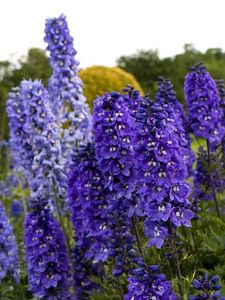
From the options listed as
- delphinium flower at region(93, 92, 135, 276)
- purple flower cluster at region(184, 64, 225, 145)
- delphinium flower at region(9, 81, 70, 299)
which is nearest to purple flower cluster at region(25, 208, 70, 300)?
delphinium flower at region(9, 81, 70, 299)

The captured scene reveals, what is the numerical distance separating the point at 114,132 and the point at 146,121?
0.60 metres

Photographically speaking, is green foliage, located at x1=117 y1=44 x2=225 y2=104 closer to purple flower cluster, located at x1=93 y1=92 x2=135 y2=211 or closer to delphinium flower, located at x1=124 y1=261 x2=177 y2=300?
purple flower cluster, located at x1=93 y1=92 x2=135 y2=211

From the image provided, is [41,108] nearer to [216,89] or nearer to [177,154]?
[216,89]

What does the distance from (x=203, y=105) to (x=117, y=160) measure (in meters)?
1.75

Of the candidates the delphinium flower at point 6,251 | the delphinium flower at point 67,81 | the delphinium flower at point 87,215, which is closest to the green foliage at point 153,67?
the delphinium flower at point 67,81

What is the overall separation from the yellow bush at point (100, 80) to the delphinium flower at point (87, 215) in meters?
10.3

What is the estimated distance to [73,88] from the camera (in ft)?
24.3

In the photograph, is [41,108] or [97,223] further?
[41,108]

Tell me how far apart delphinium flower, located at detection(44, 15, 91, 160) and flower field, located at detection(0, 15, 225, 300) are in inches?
0.6

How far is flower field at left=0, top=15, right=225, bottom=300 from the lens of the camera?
4.02 metres

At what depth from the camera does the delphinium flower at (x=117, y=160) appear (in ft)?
14.9

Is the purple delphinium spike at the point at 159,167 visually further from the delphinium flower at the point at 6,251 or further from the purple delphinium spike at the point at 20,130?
the purple delphinium spike at the point at 20,130

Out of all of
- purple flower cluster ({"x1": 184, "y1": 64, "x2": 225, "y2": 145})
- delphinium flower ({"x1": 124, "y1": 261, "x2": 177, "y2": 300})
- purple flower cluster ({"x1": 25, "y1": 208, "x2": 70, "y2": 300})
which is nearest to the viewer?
delphinium flower ({"x1": 124, "y1": 261, "x2": 177, "y2": 300})

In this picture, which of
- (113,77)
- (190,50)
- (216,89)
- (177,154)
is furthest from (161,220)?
(190,50)
